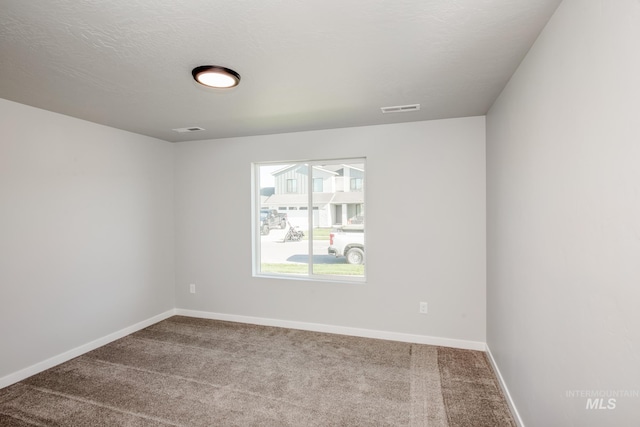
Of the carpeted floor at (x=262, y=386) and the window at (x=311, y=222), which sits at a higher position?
the window at (x=311, y=222)

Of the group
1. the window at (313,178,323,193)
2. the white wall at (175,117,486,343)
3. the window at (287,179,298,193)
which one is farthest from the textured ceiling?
the window at (287,179,298,193)

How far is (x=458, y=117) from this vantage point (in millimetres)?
3287

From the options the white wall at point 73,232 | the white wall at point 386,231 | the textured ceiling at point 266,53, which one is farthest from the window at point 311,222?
the white wall at point 73,232

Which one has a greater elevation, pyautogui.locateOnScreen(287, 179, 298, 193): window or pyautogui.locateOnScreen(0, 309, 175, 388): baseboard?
pyautogui.locateOnScreen(287, 179, 298, 193): window

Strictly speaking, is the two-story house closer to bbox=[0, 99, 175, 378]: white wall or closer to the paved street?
the paved street

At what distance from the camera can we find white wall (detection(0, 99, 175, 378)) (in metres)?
2.72

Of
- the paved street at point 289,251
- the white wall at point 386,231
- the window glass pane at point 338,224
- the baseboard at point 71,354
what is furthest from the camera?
the paved street at point 289,251

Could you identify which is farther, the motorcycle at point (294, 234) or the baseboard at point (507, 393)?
the motorcycle at point (294, 234)

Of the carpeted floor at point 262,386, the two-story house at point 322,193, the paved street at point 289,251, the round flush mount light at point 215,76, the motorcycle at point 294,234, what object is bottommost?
the carpeted floor at point 262,386

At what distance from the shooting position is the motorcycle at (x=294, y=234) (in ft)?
13.4

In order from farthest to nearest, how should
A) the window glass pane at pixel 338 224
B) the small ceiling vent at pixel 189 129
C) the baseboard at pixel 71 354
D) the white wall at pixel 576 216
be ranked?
the window glass pane at pixel 338 224 → the small ceiling vent at pixel 189 129 → the baseboard at pixel 71 354 → the white wall at pixel 576 216

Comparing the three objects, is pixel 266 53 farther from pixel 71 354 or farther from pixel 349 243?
pixel 71 354

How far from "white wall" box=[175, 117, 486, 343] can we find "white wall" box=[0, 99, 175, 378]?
65cm

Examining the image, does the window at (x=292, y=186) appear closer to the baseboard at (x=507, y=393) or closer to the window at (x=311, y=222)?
the window at (x=311, y=222)
